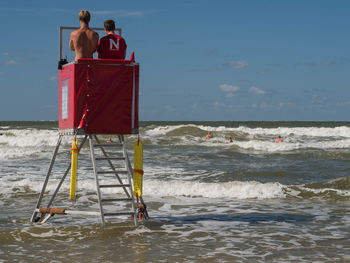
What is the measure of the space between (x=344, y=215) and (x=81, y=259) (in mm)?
5828

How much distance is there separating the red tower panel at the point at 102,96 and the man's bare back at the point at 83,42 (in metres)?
0.23

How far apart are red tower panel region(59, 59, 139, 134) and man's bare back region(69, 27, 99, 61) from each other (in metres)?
0.23

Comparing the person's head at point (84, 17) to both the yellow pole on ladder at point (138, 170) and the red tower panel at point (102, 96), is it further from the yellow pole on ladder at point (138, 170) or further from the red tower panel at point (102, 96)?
the yellow pole on ladder at point (138, 170)

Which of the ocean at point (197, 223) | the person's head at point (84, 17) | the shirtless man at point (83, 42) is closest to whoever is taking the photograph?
the ocean at point (197, 223)

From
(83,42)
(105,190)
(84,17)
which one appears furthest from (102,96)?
(105,190)

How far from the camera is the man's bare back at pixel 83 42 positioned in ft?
28.0

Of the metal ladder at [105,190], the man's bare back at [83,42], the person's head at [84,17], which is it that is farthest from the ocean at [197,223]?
the person's head at [84,17]

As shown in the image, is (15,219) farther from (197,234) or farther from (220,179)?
(220,179)

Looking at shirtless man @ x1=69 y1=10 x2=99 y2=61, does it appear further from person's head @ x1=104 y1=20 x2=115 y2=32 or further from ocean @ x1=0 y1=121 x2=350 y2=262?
ocean @ x1=0 y1=121 x2=350 y2=262

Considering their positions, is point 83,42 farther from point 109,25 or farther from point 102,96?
point 102,96

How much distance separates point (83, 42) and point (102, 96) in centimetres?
95

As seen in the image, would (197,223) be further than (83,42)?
Yes

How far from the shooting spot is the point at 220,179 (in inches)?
679

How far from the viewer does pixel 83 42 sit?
28.0 ft
